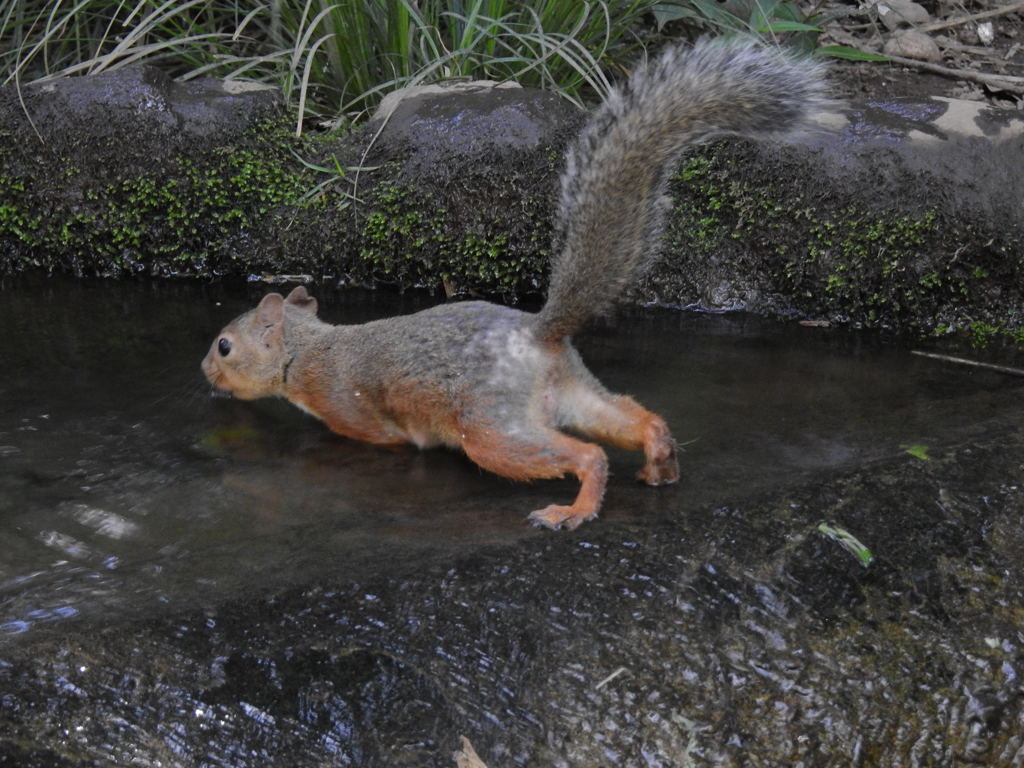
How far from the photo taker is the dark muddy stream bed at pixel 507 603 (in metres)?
2.57

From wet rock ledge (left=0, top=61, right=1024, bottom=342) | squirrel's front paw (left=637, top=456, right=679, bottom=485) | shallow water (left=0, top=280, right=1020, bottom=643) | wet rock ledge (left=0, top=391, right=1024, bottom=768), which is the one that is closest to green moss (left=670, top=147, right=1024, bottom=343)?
wet rock ledge (left=0, top=61, right=1024, bottom=342)

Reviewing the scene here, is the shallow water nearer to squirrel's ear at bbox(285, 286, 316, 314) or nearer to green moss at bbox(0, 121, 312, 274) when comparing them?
squirrel's ear at bbox(285, 286, 316, 314)

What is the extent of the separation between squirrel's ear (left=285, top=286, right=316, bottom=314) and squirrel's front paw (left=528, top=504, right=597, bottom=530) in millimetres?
1874

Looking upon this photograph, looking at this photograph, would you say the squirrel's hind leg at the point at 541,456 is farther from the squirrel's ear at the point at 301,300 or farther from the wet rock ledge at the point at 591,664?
the squirrel's ear at the point at 301,300

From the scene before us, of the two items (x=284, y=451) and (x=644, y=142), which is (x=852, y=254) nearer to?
(x=644, y=142)

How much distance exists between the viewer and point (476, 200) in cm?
619

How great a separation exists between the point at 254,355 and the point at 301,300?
386 mm

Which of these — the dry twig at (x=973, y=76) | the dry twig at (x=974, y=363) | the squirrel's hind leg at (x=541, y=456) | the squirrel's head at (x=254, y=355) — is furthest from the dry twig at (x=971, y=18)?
the squirrel's hind leg at (x=541, y=456)

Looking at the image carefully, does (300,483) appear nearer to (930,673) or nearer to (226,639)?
(226,639)

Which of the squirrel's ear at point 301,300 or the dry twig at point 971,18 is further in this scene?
the dry twig at point 971,18

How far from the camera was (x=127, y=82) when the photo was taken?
260 inches

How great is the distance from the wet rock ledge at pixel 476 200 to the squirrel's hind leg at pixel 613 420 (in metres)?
2.27

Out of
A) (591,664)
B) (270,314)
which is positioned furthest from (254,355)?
(591,664)

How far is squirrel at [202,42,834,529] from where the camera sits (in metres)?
3.82
